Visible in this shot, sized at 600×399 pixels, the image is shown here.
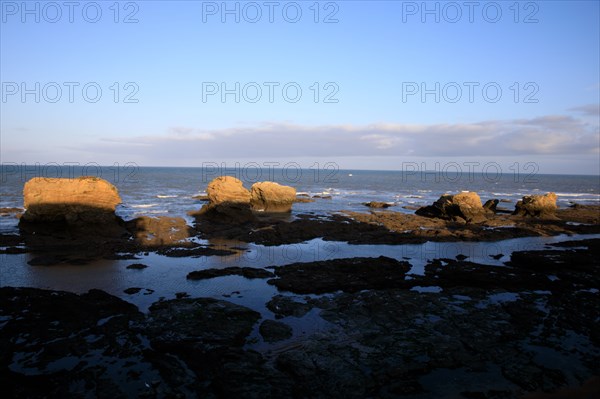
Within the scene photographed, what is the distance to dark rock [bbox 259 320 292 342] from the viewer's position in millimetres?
10234

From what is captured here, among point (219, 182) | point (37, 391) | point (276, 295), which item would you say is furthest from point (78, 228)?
point (37, 391)

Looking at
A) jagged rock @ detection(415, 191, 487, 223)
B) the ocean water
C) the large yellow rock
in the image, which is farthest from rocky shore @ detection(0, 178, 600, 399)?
the ocean water

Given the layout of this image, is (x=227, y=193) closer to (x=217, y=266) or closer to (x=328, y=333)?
(x=217, y=266)

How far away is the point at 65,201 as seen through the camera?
77.9 ft

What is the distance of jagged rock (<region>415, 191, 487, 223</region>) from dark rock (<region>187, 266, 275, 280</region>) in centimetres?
2268

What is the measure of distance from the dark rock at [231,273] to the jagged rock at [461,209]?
22.7 m

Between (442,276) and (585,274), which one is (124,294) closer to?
(442,276)

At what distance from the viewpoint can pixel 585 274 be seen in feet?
53.3

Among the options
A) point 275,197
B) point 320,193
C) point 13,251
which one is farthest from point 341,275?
point 320,193

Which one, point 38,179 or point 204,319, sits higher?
point 38,179

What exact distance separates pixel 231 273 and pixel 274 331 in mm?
5965

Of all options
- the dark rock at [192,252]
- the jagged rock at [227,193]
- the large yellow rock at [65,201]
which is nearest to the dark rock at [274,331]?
the dark rock at [192,252]

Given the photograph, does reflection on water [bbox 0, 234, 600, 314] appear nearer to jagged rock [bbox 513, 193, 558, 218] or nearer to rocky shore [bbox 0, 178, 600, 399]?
rocky shore [bbox 0, 178, 600, 399]

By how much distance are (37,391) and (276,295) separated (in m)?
7.38
